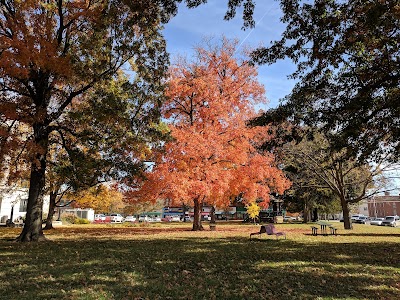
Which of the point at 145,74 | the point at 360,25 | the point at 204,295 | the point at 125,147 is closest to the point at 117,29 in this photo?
the point at 145,74

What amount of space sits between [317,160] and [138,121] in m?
20.1

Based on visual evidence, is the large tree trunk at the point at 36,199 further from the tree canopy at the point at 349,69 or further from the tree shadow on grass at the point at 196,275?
the tree canopy at the point at 349,69

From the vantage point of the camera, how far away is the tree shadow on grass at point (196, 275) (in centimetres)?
636

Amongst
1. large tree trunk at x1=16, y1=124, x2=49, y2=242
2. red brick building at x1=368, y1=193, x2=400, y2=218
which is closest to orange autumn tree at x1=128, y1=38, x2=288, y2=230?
large tree trunk at x1=16, y1=124, x2=49, y2=242

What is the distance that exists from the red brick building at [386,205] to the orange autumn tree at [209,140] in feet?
259

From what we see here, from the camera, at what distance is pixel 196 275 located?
25.8 ft

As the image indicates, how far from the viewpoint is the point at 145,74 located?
15.7 meters

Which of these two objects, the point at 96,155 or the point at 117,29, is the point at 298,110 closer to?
the point at 117,29

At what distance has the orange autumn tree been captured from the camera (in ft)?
70.6

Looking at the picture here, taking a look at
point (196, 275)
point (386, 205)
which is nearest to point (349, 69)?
point (196, 275)

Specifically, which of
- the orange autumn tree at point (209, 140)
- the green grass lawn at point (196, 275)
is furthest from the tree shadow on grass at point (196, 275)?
the orange autumn tree at point (209, 140)

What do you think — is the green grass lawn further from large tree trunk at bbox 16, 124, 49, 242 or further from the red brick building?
the red brick building

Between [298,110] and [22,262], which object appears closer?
[22,262]

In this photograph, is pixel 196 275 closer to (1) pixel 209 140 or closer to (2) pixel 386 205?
(1) pixel 209 140
